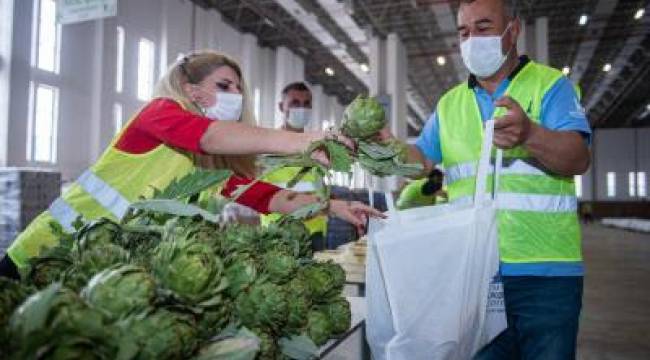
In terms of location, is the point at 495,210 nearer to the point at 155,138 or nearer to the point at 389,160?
the point at 389,160

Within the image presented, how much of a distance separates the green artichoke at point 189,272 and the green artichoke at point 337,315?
1.93ft

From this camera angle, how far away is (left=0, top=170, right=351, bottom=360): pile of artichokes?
0.67m

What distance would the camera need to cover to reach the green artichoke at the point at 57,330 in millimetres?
630

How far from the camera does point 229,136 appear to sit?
5.05ft

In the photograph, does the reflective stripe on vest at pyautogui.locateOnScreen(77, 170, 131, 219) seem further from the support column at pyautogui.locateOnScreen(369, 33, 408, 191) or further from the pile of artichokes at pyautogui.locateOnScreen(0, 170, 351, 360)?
the support column at pyautogui.locateOnScreen(369, 33, 408, 191)

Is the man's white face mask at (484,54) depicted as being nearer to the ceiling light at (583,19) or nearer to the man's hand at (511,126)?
the man's hand at (511,126)

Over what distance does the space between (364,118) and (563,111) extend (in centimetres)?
74

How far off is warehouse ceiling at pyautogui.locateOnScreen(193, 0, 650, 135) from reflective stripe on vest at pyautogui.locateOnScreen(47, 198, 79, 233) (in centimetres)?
1196

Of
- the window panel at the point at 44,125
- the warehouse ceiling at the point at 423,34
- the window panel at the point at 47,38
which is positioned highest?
the warehouse ceiling at the point at 423,34

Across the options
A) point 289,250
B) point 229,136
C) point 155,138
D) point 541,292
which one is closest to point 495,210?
point 541,292

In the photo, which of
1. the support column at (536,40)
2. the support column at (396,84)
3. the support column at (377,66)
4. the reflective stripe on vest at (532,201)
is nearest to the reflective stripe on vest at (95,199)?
the reflective stripe on vest at (532,201)

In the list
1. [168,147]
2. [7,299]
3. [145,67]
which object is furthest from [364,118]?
[145,67]

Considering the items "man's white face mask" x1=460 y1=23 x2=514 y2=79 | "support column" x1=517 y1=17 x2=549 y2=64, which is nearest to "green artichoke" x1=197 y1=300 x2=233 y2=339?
"man's white face mask" x1=460 y1=23 x2=514 y2=79

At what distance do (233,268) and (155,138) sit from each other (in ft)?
2.56
